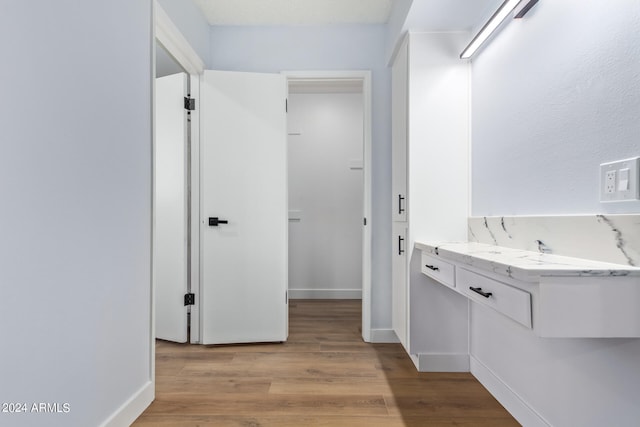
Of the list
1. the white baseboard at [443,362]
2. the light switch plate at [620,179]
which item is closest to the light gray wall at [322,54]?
the white baseboard at [443,362]

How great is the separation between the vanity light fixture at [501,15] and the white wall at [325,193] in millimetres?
2122

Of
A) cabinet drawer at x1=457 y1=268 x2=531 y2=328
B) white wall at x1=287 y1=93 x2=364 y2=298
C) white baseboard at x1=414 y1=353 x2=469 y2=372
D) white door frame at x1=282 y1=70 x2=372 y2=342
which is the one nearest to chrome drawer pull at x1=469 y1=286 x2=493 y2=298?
cabinet drawer at x1=457 y1=268 x2=531 y2=328

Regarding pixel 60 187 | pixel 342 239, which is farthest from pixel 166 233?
pixel 342 239

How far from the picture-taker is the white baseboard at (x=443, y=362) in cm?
205

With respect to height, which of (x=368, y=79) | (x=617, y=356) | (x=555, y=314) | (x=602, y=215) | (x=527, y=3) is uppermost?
(x=368, y=79)

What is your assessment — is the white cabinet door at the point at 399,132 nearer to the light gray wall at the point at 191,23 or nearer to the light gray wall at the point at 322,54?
the light gray wall at the point at 322,54

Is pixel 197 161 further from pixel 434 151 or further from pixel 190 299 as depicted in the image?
pixel 434 151

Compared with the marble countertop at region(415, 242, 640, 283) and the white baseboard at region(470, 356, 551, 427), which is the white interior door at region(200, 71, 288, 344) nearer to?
the white baseboard at region(470, 356, 551, 427)

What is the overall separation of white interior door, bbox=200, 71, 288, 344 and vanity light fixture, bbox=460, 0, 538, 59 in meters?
1.40

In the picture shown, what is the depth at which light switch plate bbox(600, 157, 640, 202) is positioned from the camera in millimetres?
976

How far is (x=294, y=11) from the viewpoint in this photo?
252 cm

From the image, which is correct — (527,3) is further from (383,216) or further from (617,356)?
(383,216)

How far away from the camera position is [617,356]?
41.7 inches

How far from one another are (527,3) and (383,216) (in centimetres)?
159
